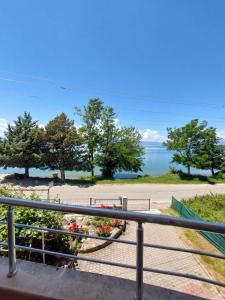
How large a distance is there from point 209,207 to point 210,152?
1414 centimetres

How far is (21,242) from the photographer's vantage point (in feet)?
16.9

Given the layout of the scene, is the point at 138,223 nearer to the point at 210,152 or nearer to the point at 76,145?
the point at 76,145

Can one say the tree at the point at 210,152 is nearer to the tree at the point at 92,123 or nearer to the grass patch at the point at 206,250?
the tree at the point at 92,123

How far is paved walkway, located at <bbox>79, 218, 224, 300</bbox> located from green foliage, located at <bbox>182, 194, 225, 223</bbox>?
15.5ft

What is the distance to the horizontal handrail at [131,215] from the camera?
135cm

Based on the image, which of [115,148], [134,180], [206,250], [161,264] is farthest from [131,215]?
[115,148]

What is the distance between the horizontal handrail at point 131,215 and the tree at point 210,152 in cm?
2715

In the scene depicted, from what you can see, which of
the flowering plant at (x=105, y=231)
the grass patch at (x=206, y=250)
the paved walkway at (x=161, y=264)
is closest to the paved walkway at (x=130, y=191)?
the grass patch at (x=206, y=250)

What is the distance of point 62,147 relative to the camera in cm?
2358

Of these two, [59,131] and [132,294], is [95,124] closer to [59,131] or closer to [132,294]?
[59,131]

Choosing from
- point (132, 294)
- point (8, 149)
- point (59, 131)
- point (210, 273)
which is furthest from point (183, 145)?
point (132, 294)

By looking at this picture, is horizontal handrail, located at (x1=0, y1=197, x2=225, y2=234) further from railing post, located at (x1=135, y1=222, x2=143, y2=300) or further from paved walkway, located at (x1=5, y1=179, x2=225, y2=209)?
paved walkway, located at (x1=5, y1=179, x2=225, y2=209)

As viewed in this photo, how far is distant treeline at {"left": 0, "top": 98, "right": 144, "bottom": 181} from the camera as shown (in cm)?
2384

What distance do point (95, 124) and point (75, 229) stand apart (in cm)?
2010
